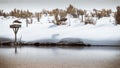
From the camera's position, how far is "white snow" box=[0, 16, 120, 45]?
818 centimetres

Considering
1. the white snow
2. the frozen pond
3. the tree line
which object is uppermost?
the tree line

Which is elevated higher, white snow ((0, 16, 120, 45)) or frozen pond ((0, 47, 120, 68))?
white snow ((0, 16, 120, 45))

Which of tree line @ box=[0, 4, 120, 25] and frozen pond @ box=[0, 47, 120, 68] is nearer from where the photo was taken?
frozen pond @ box=[0, 47, 120, 68]

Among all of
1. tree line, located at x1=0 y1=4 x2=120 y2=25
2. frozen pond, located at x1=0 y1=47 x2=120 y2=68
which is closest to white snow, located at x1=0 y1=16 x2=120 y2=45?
tree line, located at x1=0 y1=4 x2=120 y2=25

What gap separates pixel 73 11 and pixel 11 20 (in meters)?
2.01

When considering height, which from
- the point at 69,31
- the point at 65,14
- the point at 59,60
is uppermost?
the point at 65,14

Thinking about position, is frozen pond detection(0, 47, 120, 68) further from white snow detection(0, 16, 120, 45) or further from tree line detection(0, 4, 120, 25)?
tree line detection(0, 4, 120, 25)

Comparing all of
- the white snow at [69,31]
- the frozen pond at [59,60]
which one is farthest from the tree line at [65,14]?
the frozen pond at [59,60]

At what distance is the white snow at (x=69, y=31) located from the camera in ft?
26.8

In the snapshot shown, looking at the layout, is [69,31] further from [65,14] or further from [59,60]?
[59,60]

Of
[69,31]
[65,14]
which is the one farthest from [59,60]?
[65,14]

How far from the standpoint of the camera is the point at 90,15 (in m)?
8.32

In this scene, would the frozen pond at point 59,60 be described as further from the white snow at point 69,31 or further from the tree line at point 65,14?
the tree line at point 65,14

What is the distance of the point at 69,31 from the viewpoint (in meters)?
8.33
